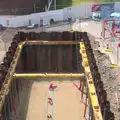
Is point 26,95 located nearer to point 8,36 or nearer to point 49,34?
point 49,34

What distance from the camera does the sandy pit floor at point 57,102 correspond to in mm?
15766

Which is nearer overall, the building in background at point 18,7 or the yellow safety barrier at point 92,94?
the yellow safety barrier at point 92,94

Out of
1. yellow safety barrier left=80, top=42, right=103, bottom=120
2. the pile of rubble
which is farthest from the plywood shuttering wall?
yellow safety barrier left=80, top=42, right=103, bottom=120

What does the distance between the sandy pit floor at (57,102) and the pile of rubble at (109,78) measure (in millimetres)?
1992

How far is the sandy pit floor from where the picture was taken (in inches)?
621

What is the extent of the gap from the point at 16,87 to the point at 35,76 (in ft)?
4.83

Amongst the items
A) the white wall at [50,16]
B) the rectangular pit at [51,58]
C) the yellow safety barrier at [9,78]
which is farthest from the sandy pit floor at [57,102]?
the white wall at [50,16]

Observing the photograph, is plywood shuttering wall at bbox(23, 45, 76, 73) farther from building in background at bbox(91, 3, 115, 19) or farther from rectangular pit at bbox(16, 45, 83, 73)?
building in background at bbox(91, 3, 115, 19)

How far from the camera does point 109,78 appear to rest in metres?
20.4

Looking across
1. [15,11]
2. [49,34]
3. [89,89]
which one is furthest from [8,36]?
[89,89]

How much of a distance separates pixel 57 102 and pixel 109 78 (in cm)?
525

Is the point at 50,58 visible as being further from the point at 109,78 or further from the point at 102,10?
the point at 102,10

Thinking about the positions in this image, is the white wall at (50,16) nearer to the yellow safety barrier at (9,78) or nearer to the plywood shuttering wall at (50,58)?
the plywood shuttering wall at (50,58)

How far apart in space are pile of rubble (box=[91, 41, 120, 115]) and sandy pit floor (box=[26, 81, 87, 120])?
1.99 metres
